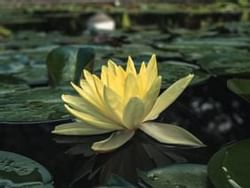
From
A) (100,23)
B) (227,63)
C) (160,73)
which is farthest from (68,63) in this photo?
(100,23)

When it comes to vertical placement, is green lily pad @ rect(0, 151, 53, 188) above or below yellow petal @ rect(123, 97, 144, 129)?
below

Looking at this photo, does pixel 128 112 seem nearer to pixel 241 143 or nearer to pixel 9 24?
pixel 241 143

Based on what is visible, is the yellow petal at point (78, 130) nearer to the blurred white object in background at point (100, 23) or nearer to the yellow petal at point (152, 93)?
the yellow petal at point (152, 93)

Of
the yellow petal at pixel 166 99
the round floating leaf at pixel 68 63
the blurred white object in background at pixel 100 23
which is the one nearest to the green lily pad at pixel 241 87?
the yellow petal at pixel 166 99

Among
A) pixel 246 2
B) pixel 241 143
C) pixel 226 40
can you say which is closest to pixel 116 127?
pixel 241 143

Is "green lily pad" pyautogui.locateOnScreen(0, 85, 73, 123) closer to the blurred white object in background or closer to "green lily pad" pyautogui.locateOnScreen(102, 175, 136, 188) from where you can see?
"green lily pad" pyautogui.locateOnScreen(102, 175, 136, 188)

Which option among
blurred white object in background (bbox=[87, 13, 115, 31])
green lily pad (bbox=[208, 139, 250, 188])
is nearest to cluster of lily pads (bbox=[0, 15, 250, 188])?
green lily pad (bbox=[208, 139, 250, 188])

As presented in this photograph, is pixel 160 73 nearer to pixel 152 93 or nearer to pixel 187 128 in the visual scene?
pixel 187 128

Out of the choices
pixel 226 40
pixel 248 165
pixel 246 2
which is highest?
pixel 248 165
